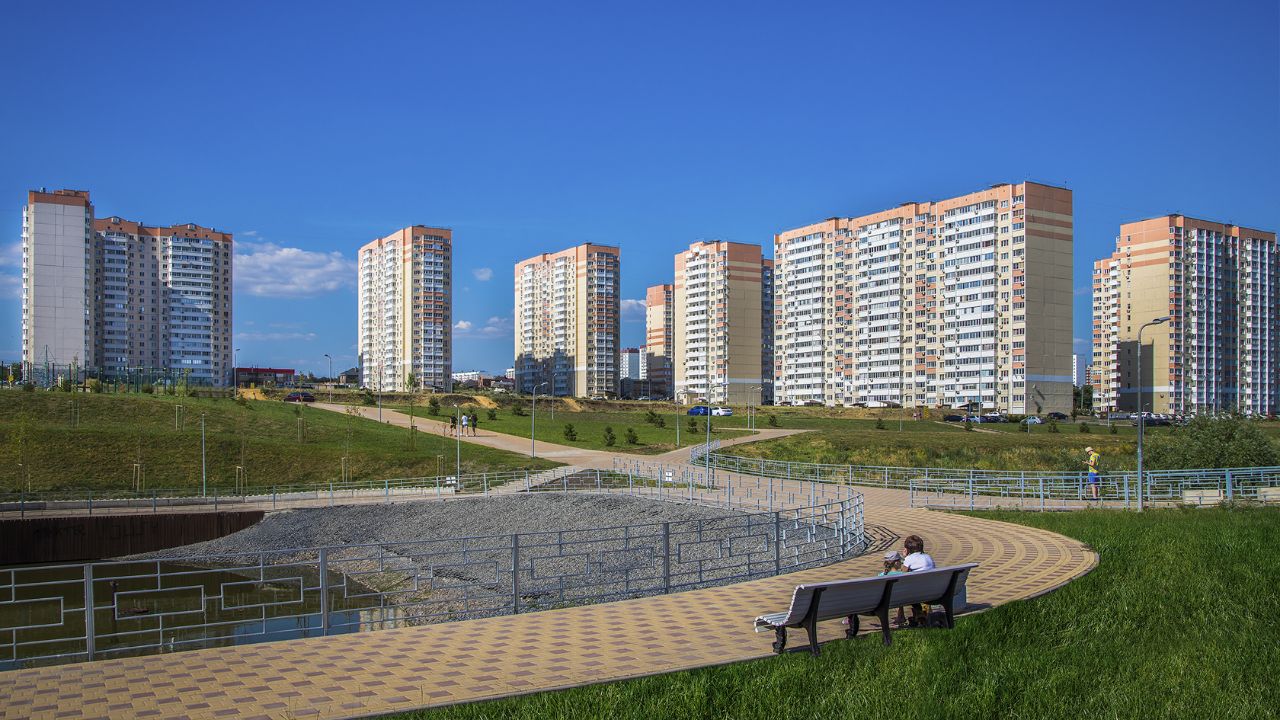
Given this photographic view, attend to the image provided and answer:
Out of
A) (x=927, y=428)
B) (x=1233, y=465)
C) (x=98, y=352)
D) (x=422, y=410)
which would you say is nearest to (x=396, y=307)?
(x=98, y=352)

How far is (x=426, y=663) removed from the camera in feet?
28.8

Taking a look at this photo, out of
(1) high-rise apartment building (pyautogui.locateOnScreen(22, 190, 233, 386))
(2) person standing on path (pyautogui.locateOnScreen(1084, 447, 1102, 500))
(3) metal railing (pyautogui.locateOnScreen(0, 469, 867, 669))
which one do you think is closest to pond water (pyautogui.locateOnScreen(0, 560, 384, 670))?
(3) metal railing (pyautogui.locateOnScreen(0, 469, 867, 669))

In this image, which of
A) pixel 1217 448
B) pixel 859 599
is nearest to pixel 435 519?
pixel 859 599

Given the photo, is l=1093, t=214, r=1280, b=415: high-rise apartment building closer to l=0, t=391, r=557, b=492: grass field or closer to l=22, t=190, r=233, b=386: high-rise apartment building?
l=0, t=391, r=557, b=492: grass field

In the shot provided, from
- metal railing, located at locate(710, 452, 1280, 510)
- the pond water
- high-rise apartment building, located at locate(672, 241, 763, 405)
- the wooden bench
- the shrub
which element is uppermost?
high-rise apartment building, located at locate(672, 241, 763, 405)

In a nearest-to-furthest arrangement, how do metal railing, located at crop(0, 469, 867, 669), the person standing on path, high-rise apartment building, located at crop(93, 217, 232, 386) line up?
metal railing, located at crop(0, 469, 867, 669) < the person standing on path < high-rise apartment building, located at crop(93, 217, 232, 386)

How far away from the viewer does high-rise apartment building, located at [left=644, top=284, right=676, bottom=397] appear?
18338 centimetres

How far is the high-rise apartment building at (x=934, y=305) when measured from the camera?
90688 millimetres

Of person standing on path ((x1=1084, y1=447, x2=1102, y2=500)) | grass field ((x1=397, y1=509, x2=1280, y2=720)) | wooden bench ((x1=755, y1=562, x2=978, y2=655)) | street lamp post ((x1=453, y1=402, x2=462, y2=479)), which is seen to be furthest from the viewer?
street lamp post ((x1=453, y1=402, x2=462, y2=479))

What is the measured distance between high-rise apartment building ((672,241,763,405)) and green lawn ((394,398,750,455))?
30569 millimetres

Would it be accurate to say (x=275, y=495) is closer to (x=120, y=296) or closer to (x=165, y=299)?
(x=120, y=296)

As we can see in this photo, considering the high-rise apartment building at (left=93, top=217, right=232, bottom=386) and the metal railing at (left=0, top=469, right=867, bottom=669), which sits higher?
the high-rise apartment building at (left=93, top=217, right=232, bottom=386)

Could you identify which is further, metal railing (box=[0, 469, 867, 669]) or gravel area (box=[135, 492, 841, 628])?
gravel area (box=[135, 492, 841, 628])

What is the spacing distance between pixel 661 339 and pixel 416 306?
235 ft
